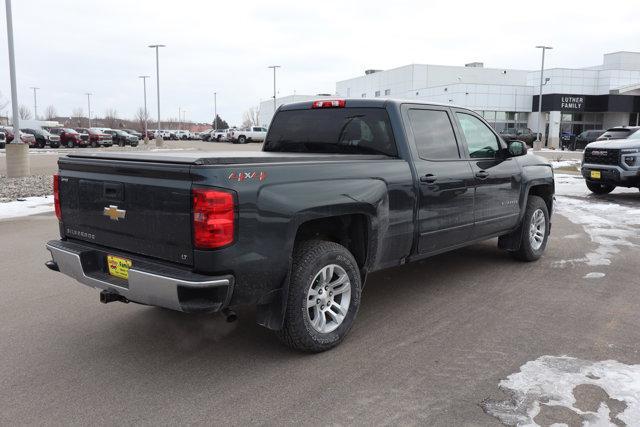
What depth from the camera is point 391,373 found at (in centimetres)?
385

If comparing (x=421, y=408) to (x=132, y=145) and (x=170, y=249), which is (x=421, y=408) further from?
(x=132, y=145)

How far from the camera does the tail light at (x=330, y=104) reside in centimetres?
532

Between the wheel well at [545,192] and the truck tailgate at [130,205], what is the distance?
16.7 ft

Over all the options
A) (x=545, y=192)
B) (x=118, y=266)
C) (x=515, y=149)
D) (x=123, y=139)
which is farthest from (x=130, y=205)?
(x=123, y=139)

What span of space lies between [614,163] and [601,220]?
3.73 m

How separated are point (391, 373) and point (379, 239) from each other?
1125 millimetres

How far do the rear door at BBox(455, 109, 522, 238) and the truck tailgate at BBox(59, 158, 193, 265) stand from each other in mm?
3249

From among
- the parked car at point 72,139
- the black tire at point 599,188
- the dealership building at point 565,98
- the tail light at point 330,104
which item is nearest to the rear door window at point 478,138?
the tail light at point 330,104

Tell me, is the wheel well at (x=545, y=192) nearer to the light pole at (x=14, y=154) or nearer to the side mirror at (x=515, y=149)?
the side mirror at (x=515, y=149)

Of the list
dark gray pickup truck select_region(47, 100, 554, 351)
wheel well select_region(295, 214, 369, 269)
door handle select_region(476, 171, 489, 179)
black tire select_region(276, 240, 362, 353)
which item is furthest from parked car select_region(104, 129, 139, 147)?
black tire select_region(276, 240, 362, 353)

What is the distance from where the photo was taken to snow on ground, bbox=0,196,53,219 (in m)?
10.8

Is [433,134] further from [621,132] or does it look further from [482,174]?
[621,132]

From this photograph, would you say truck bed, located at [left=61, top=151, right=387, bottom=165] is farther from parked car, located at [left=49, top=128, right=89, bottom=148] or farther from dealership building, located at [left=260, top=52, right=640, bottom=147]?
dealership building, located at [left=260, top=52, right=640, bottom=147]

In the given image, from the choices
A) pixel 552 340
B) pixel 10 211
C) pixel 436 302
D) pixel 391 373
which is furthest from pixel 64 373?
pixel 10 211
